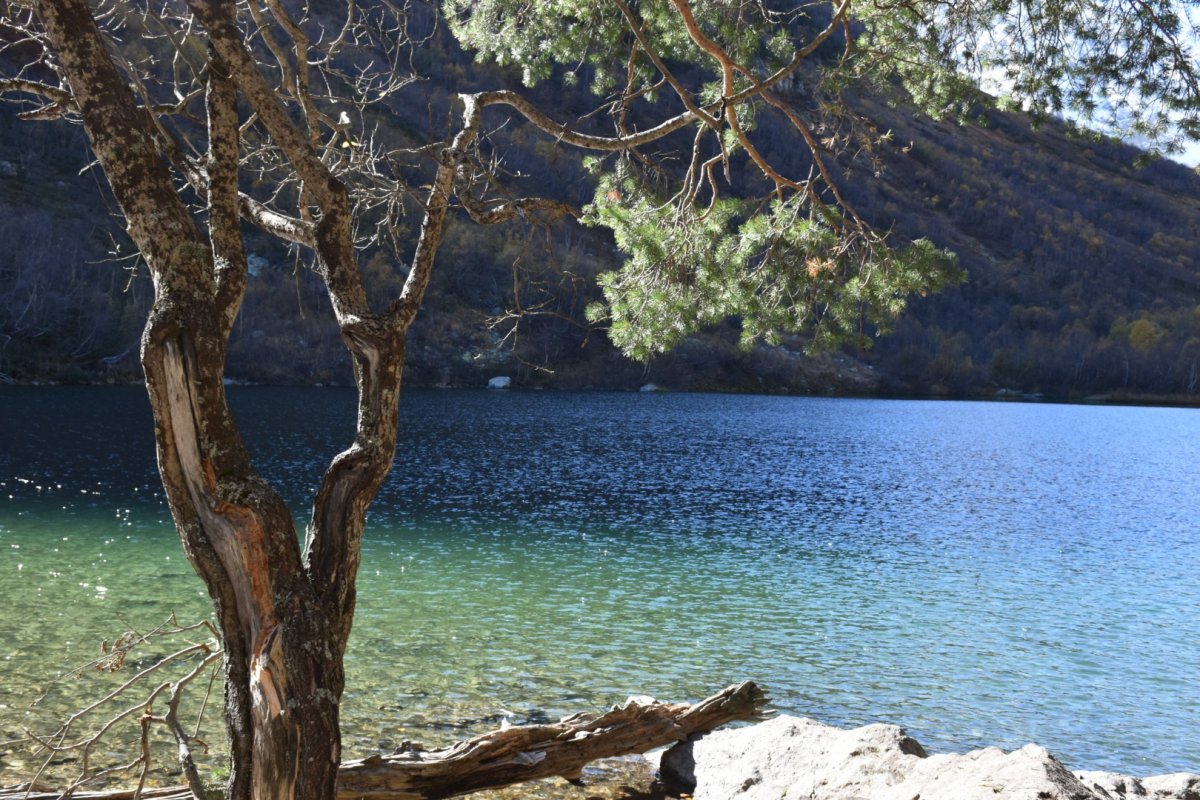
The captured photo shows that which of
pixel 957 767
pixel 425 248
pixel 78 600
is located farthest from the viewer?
pixel 78 600

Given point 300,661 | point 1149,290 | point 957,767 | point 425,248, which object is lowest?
point 957,767

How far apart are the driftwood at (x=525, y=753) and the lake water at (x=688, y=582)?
1.97 m

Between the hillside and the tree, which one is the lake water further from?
the tree

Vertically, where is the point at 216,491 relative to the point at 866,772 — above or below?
above

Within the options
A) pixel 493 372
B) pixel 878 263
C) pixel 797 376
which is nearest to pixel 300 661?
pixel 878 263

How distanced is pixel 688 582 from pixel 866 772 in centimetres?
1031

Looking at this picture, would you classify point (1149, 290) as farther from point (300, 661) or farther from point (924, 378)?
point (300, 661)

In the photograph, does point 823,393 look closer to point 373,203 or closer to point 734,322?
point 734,322

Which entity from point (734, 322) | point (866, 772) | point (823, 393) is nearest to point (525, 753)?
point (866, 772)

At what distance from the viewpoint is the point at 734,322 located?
97.1 metres

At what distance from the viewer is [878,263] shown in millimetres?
7340

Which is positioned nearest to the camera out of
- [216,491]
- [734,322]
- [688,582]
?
[216,491]

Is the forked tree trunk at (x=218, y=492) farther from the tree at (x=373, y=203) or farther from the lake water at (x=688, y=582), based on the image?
the lake water at (x=688, y=582)

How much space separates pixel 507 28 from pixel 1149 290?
165 meters
